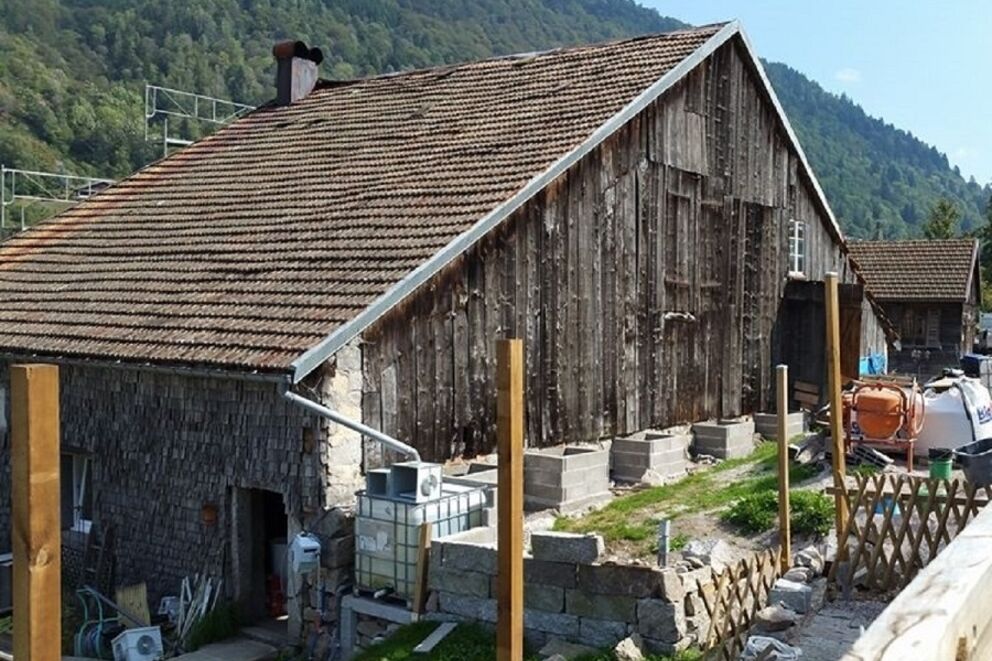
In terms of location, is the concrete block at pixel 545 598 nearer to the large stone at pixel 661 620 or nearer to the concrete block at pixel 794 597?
the large stone at pixel 661 620

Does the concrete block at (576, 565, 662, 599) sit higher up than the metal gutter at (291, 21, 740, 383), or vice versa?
the metal gutter at (291, 21, 740, 383)

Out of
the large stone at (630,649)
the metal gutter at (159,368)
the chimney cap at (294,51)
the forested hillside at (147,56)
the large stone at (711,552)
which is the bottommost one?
the large stone at (630,649)

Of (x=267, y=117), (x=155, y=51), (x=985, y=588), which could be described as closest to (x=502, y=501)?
(x=985, y=588)

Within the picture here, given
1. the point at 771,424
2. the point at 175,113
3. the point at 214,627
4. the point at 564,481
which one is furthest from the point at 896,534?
the point at 175,113

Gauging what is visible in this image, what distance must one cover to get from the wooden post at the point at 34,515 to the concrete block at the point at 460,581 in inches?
223

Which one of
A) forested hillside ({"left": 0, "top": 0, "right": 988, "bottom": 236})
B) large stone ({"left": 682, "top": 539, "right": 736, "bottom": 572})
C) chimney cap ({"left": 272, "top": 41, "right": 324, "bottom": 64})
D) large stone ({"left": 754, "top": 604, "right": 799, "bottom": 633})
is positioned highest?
forested hillside ({"left": 0, "top": 0, "right": 988, "bottom": 236})

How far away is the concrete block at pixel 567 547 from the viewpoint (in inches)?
339

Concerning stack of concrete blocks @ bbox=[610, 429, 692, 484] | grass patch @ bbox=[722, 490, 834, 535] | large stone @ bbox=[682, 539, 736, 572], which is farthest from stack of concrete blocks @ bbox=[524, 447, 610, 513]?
large stone @ bbox=[682, 539, 736, 572]

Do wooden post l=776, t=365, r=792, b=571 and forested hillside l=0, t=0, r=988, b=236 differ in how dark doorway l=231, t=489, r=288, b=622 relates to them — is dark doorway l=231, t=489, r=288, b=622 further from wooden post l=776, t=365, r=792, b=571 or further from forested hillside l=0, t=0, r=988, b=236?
forested hillside l=0, t=0, r=988, b=236

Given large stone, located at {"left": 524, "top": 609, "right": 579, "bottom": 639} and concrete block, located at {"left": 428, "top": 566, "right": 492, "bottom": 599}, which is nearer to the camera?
large stone, located at {"left": 524, "top": 609, "right": 579, "bottom": 639}

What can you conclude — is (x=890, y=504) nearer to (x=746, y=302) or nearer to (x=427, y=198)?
(x=427, y=198)

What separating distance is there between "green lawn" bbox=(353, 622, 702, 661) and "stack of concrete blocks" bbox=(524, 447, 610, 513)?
3085 millimetres

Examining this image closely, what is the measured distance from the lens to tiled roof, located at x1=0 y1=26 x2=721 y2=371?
11469 millimetres

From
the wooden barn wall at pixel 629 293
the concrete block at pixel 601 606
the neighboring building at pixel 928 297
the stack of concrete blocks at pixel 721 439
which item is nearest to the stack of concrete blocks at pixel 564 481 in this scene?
the wooden barn wall at pixel 629 293
